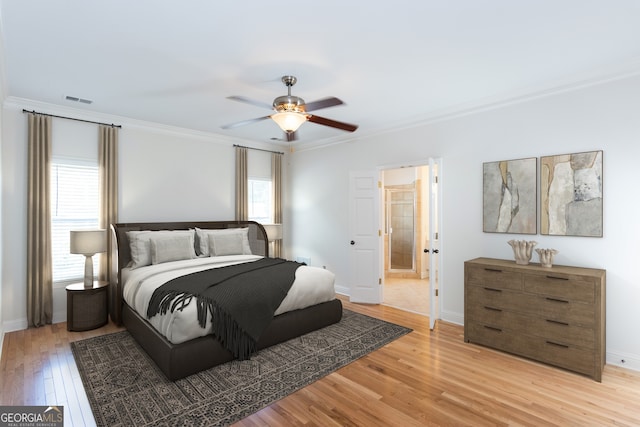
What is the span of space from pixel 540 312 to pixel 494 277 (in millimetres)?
492

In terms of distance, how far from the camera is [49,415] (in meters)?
2.29

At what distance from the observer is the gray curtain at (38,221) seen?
3.89 m

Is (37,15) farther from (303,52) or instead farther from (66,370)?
(66,370)

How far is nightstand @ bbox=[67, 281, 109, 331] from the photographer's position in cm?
384

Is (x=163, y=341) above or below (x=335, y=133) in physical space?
below

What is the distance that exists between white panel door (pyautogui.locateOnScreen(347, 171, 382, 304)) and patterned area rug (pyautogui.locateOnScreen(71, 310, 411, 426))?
1300mm

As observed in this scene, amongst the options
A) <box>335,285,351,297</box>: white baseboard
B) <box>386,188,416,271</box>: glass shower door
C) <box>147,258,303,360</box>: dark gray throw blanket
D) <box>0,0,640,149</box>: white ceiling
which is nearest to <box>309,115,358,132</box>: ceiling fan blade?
<box>0,0,640,149</box>: white ceiling

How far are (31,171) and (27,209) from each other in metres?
0.46

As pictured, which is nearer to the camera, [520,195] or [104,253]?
[520,195]

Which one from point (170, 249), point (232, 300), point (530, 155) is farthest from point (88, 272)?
point (530, 155)

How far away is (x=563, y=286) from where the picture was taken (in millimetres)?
2988

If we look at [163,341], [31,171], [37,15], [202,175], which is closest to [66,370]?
[163,341]

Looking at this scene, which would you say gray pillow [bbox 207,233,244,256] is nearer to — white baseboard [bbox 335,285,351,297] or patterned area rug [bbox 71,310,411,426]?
patterned area rug [bbox 71,310,411,426]

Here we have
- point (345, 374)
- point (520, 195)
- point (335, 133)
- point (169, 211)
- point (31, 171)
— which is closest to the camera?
point (345, 374)
